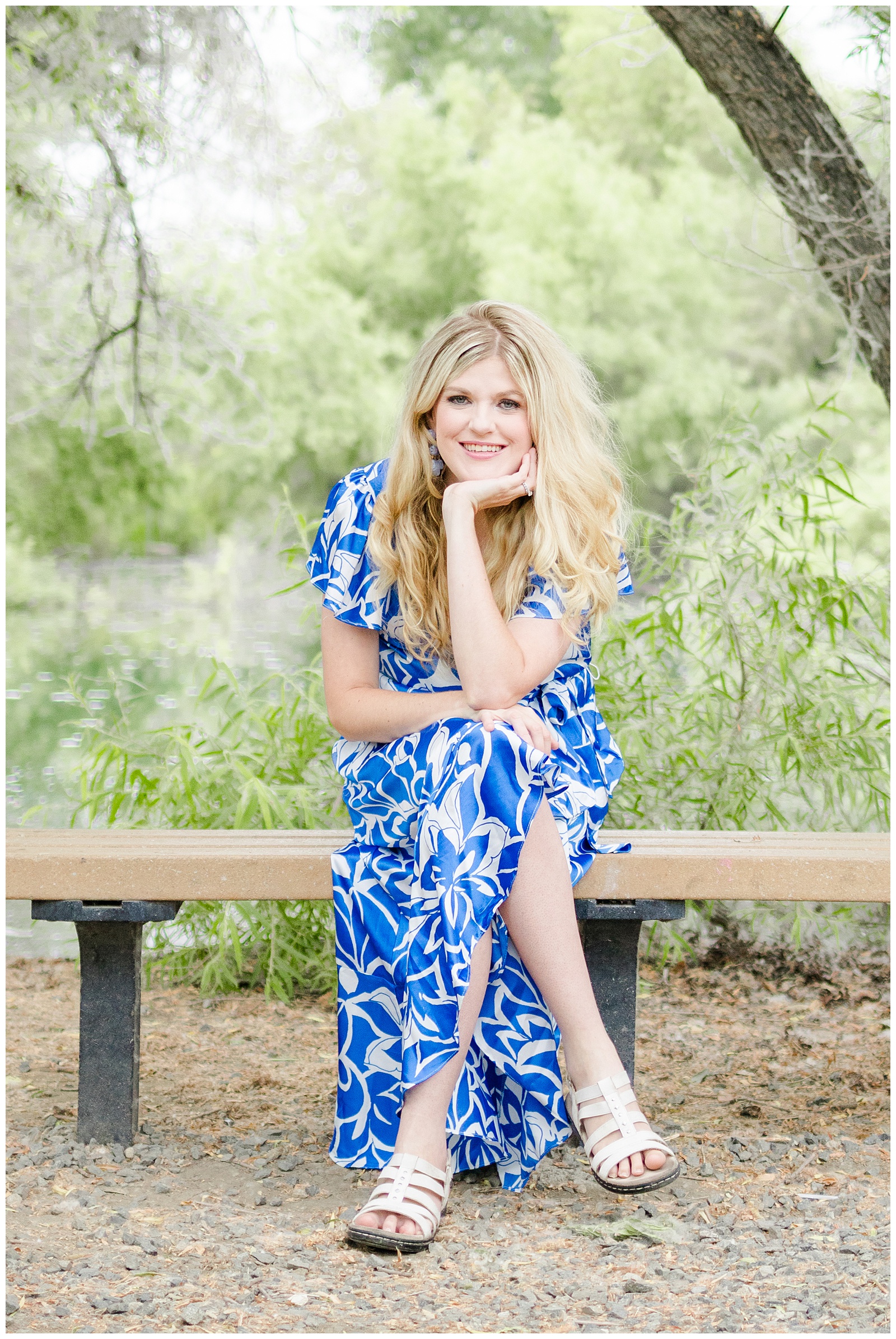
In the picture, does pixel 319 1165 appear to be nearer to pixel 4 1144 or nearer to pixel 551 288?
pixel 4 1144

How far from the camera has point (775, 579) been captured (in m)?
3.35

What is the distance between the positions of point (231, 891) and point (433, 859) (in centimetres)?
37

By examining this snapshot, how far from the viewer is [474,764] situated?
6.25 ft

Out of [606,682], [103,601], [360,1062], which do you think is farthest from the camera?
[103,601]

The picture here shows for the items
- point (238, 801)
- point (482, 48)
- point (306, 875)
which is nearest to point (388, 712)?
point (306, 875)

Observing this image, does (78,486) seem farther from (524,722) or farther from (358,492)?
(524,722)

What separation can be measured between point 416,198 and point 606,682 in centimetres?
1536

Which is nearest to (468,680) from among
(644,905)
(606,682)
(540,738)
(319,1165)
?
(540,738)

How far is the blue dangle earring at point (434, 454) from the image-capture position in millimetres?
2189

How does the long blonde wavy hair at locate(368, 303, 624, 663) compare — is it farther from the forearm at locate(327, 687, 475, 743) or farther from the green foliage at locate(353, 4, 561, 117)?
the green foliage at locate(353, 4, 561, 117)

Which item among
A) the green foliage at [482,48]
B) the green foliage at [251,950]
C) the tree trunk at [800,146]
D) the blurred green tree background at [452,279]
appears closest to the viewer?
the green foliage at [251,950]

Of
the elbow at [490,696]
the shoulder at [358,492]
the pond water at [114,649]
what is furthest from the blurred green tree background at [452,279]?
the elbow at [490,696]

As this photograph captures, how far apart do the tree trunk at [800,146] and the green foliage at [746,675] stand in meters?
0.50

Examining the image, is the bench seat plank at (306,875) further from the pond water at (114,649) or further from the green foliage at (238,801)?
the pond water at (114,649)
